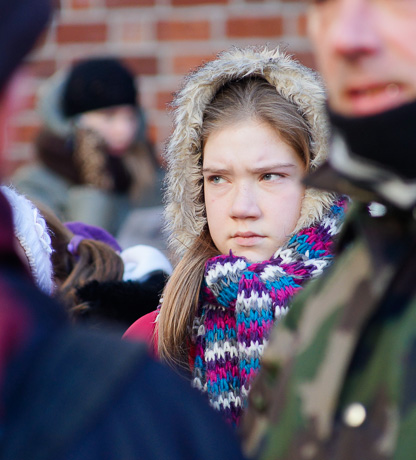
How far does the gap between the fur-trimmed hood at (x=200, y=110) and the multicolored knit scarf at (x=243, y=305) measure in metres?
0.29

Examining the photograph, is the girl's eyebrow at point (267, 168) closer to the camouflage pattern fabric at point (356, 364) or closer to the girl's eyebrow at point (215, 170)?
the girl's eyebrow at point (215, 170)

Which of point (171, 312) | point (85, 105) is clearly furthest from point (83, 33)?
point (171, 312)

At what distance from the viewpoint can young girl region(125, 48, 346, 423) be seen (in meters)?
2.35

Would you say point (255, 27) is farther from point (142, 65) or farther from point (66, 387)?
point (66, 387)

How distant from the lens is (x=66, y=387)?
1.03m

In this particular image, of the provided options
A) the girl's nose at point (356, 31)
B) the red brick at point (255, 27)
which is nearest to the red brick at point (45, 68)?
the red brick at point (255, 27)

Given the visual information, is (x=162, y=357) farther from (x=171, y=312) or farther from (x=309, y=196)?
(x=309, y=196)

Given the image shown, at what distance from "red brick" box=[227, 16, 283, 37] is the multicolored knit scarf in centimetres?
223

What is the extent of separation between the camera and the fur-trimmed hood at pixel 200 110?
262 cm

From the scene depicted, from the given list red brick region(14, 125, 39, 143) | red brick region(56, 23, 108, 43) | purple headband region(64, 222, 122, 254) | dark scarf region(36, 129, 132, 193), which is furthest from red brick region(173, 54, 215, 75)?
purple headband region(64, 222, 122, 254)

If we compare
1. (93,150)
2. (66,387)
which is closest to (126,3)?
(93,150)

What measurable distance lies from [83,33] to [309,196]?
2867mm

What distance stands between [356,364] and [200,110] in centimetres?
154

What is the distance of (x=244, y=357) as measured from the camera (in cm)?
230
